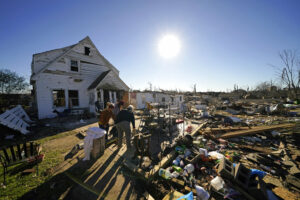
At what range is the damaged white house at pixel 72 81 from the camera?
9516 millimetres

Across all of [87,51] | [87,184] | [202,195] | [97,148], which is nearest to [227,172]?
[202,195]

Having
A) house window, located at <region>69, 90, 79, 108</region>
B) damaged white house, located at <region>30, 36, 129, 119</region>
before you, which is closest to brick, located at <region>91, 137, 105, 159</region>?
damaged white house, located at <region>30, 36, 129, 119</region>

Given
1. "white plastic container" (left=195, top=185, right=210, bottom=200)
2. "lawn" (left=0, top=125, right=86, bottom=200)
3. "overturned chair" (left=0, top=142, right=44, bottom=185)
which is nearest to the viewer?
"white plastic container" (left=195, top=185, right=210, bottom=200)

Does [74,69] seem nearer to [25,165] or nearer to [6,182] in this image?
[25,165]

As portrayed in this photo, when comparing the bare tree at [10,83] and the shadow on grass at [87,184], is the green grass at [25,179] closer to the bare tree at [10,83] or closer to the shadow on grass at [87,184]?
the shadow on grass at [87,184]

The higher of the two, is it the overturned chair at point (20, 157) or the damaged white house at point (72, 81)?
the damaged white house at point (72, 81)

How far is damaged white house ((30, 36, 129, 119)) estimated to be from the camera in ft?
31.2

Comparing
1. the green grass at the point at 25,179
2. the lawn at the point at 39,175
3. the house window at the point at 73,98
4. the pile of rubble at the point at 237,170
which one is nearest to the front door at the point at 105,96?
the house window at the point at 73,98

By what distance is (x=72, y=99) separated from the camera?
37.0ft

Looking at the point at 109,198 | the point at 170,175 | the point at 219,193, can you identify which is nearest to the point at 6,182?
the point at 109,198

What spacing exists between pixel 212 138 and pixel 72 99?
1338cm

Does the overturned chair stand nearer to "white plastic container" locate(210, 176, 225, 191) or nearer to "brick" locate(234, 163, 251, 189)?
"white plastic container" locate(210, 176, 225, 191)

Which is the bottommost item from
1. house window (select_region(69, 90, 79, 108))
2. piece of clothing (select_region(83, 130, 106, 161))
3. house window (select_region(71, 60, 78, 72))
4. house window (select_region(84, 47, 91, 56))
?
piece of clothing (select_region(83, 130, 106, 161))

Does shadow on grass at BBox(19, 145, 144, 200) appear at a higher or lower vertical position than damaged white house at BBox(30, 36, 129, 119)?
lower
